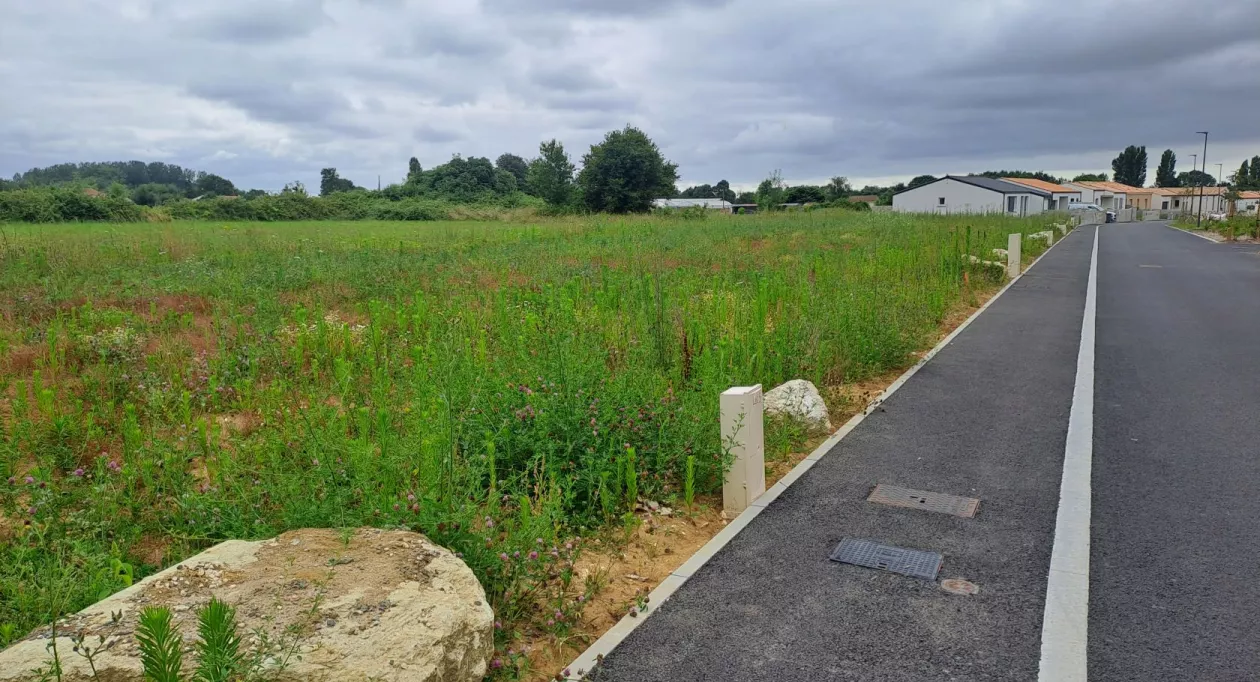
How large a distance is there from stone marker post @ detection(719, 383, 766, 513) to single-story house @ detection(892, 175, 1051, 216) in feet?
246

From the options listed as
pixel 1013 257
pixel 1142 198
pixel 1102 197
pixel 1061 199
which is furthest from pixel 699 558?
pixel 1142 198

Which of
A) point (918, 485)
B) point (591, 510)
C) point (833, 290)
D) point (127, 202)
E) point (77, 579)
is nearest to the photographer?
point (77, 579)

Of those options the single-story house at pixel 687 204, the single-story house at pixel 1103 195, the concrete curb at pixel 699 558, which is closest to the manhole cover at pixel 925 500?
the concrete curb at pixel 699 558

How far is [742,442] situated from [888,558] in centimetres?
121

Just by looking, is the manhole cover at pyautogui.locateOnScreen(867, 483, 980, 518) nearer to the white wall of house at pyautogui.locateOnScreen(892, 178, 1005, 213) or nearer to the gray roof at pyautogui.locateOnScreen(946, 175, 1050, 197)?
the white wall of house at pyautogui.locateOnScreen(892, 178, 1005, 213)

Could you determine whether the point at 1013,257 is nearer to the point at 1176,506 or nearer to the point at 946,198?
the point at 1176,506

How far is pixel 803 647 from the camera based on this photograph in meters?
3.67

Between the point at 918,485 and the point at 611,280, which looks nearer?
the point at 918,485

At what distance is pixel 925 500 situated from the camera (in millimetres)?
5516

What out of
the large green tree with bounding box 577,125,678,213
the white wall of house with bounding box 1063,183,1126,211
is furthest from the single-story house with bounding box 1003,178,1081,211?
the large green tree with bounding box 577,125,678,213

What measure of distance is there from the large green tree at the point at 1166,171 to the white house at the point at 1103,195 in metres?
38.1

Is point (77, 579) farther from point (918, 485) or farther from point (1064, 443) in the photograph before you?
point (1064, 443)

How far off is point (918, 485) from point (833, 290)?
20.1 feet

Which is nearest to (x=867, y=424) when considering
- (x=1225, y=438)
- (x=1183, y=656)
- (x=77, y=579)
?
(x=1225, y=438)
